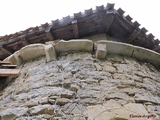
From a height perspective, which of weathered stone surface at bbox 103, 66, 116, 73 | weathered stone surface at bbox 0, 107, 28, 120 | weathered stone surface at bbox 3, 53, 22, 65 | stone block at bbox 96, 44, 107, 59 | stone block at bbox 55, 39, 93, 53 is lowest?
weathered stone surface at bbox 0, 107, 28, 120

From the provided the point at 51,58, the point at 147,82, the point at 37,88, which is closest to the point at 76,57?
the point at 51,58

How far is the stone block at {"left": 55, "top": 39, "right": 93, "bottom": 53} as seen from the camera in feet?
8.32

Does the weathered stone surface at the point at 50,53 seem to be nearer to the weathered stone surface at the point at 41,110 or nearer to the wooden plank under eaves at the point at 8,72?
the wooden plank under eaves at the point at 8,72

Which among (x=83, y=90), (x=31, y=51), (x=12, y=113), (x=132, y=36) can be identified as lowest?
(x=12, y=113)

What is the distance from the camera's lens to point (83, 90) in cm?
192

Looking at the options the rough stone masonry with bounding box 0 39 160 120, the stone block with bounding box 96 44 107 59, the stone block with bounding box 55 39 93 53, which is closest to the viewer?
the rough stone masonry with bounding box 0 39 160 120

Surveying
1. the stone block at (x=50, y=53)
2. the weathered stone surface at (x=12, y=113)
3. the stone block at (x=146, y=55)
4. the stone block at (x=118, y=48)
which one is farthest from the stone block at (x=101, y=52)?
the weathered stone surface at (x=12, y=113)

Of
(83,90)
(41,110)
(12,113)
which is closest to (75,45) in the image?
(83,90)

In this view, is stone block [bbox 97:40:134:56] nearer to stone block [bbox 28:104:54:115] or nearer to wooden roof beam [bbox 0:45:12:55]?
stone block [bbox 28:104:54:115]

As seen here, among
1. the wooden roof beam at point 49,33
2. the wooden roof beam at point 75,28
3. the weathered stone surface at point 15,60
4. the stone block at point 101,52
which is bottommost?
the stone block at point 101,52

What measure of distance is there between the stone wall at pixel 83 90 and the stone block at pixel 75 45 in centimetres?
11

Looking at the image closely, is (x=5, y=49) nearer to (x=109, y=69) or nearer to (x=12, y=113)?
(x=12, y=113)

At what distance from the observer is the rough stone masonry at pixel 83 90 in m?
1.68

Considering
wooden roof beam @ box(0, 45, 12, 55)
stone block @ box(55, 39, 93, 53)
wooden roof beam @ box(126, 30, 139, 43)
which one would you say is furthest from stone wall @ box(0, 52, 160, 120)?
wooden roof beam @ box(0, 45, 12, 55)
